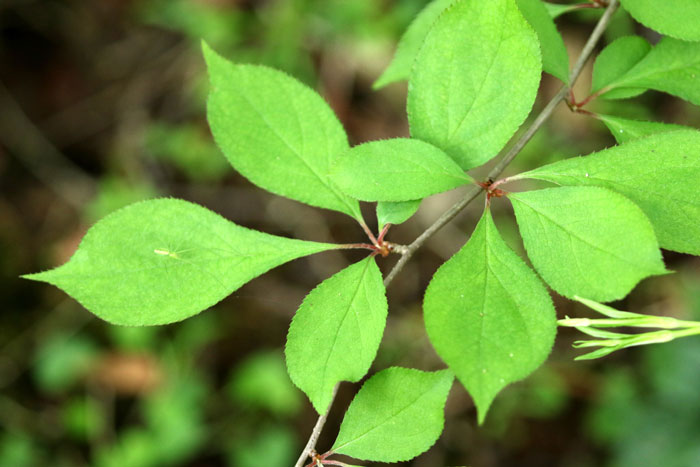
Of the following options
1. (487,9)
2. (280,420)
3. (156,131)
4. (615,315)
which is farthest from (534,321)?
(156,131)

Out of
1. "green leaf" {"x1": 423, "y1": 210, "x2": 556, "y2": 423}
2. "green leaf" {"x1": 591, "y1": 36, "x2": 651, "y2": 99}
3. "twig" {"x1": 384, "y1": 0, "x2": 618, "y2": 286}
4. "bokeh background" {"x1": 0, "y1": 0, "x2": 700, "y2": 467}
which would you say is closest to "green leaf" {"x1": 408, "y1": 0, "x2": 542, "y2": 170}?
"twig" {"x1": 384, "y1": 0, "x2": 618, "y2": 286}

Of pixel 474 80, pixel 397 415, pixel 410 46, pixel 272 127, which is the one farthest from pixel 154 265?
pixel 410 46

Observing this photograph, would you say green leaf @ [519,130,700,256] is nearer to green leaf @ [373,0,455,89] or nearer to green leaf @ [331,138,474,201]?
green leaf @ [331,138,474,201]

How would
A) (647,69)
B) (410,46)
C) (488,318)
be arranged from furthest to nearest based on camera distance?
(410,46) → (647,69) → (488,318)

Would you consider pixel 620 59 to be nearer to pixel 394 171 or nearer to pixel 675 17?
pixel 675 17

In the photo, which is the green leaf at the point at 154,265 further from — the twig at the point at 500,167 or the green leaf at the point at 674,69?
the green leaf at the point at 674,69

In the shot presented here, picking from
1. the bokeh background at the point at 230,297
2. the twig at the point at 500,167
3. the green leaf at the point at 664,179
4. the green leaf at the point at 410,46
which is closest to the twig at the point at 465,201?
the twig at the point at 500,167
